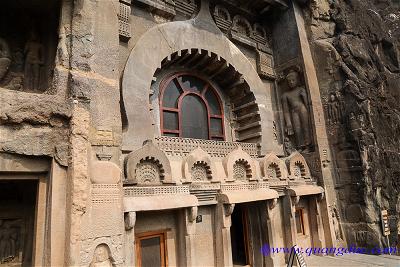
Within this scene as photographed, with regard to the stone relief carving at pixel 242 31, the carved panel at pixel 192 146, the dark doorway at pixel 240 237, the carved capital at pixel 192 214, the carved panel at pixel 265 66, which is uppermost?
the stone relief carving at pixel 242 31

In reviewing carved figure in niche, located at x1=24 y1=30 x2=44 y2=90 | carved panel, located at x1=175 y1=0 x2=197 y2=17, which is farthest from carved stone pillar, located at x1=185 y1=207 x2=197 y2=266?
carved panel, located at x1=175 y1=0 x2=197 y2=17

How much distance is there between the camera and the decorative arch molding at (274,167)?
756 cm

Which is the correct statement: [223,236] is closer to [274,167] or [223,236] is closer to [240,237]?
[240,237]

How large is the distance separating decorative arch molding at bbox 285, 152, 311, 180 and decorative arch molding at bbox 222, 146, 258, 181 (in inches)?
59.0

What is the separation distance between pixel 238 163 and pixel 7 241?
474 centimetres

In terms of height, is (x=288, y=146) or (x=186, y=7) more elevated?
(x=186, y=7)

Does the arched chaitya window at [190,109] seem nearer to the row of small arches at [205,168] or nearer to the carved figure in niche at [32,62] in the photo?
the row of small arches at [205,168]

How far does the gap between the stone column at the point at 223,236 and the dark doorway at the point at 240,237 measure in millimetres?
1525

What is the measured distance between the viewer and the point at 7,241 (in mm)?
4293

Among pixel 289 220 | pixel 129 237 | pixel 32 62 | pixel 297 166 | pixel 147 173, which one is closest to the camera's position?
pixel 129 237

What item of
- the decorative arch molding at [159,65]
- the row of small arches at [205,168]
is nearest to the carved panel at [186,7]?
the decorative arch molding at [159,65]

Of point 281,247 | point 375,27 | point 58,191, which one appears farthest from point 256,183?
point 375,27

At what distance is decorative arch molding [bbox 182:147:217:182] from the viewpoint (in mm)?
5989

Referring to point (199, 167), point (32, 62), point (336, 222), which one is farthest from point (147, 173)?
point (336, 222)
